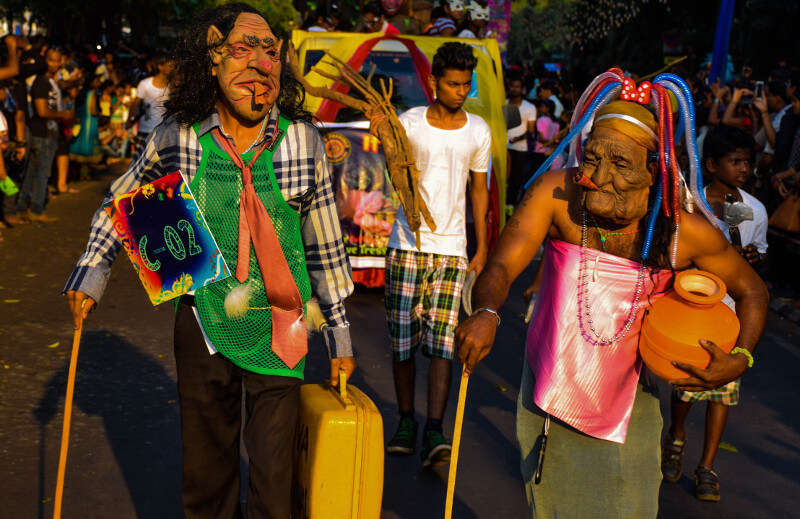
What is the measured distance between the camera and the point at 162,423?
5527 mm

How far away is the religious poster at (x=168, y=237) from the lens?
322 centimetres

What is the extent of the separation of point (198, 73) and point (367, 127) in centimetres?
544

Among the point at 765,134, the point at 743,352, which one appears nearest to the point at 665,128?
the point at 743,352

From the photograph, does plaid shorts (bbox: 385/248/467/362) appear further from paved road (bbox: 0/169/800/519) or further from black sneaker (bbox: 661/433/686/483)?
Result: black sneaker (bbox: 661/433/686/483)

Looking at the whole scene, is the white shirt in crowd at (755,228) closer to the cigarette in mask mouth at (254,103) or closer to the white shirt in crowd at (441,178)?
the white shirt in crowd at (441,178)

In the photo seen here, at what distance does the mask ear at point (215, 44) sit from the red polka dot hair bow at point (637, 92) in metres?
1.33

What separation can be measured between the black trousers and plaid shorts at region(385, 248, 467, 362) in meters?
1.94

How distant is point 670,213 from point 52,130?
1047cm

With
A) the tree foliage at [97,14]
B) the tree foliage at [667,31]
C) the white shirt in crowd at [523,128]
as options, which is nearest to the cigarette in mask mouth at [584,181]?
the white shirt in crowd at [523,128]


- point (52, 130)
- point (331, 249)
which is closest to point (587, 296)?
point (331, 249)

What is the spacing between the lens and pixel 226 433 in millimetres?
3428

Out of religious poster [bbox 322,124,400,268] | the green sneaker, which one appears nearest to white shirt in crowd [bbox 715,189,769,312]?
the green sneaker

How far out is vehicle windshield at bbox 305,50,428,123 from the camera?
9.16 metres

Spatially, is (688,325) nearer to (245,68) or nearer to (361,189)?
(245,68)
